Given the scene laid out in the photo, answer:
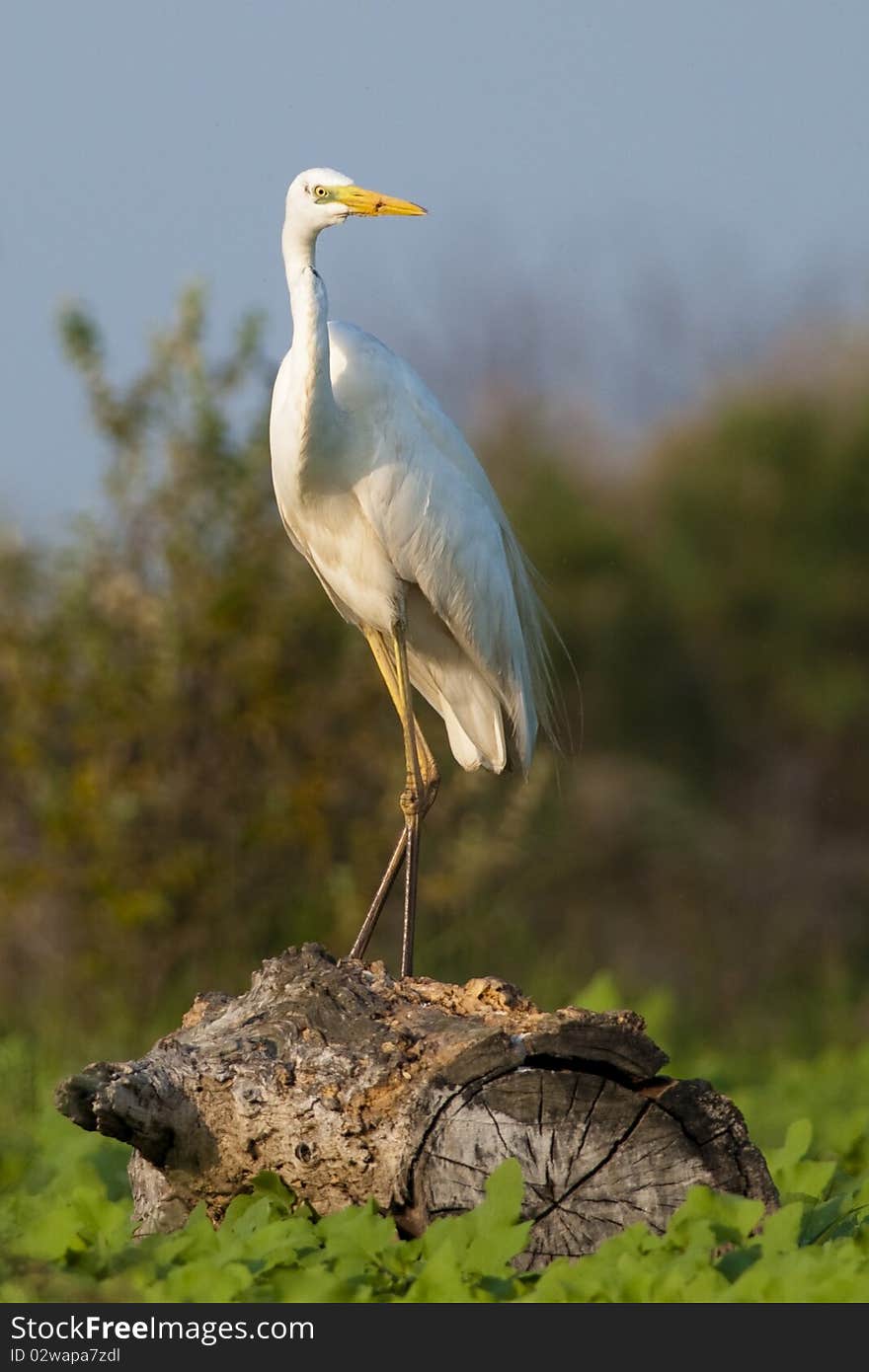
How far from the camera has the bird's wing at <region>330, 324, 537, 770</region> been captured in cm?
525

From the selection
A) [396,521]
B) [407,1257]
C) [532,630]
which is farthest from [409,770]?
[407,1257]

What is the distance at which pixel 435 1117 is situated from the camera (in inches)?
142

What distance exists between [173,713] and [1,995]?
1.89 metres

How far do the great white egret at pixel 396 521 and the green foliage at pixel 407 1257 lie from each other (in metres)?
1.44

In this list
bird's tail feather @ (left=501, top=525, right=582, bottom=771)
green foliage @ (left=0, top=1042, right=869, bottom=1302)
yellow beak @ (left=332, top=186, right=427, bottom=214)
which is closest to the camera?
green foliage @ (left=0, top=1042, right=869, bottom=1302)

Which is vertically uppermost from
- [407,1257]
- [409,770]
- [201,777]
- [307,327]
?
[201,777]

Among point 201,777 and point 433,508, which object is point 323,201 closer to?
point 433,508

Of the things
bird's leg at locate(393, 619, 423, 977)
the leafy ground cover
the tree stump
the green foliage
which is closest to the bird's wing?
bird's leg at locate(393, 619, 423, 977)

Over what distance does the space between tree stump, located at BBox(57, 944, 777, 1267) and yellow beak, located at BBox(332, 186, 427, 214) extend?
220cm

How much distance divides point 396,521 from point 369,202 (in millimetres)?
929

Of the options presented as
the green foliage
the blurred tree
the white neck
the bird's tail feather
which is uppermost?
the blurred tree

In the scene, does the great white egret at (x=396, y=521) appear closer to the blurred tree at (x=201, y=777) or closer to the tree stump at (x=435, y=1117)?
the tree stump at (x=435, y=1117)

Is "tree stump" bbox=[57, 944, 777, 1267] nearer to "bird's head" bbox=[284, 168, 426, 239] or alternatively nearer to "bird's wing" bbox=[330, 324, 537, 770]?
"bird's wing" bbox=[330, 324, 537, 770]

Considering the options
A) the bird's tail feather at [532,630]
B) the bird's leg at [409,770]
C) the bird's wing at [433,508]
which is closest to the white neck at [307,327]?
the bird's wing at [433,508]
